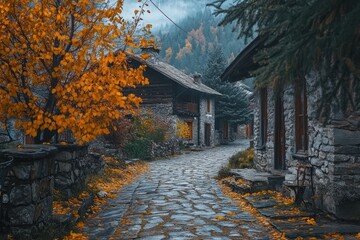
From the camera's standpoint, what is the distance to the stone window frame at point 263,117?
440 inches

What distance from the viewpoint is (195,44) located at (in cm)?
9562

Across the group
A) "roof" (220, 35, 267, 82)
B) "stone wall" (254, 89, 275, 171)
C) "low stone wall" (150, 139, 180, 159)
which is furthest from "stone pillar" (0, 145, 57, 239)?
"low stone wall" (150, 139, 180, 159)

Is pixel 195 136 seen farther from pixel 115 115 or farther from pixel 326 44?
pixel 326 44

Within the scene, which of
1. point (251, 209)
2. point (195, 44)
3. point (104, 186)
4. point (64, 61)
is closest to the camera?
point (64, 61)

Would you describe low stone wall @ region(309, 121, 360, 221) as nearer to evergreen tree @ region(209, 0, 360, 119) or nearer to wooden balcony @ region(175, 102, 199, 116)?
evergreen tree @ region(209, 0, 360, 119)

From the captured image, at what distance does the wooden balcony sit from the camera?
2758cm

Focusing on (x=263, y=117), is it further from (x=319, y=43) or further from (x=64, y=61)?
(x=319, y=43)

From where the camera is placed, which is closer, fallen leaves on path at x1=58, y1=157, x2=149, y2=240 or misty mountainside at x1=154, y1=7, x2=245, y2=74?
fallen leaves on path at x1=58, y1=157, x2=149, y2=240

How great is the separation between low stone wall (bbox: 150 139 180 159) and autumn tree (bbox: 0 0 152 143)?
1270 centimetres

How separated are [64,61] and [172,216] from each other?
10.6 ft

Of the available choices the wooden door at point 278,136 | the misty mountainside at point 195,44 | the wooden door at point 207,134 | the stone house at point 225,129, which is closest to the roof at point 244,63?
the wooden door at point 278,136

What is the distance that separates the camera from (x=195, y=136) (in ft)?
101

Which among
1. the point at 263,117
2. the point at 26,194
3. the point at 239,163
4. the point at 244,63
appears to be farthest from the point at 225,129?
the point at 26,194

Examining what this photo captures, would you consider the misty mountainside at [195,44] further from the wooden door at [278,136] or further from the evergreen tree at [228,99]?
the wooden door at [278,136]
